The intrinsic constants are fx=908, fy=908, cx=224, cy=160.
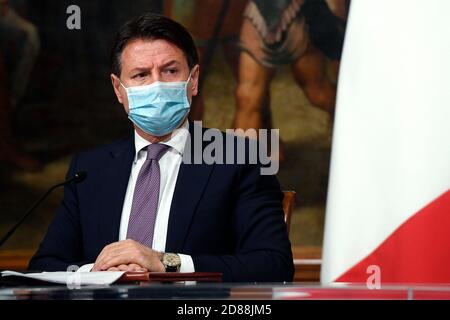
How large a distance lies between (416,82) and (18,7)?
4.18 meters

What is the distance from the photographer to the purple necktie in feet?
11.3

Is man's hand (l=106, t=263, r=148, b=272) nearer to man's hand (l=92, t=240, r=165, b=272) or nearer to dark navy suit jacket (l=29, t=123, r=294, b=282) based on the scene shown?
man's hand (l=92, t=240, r=165, b=272)

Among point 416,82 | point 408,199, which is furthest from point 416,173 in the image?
point 416,82

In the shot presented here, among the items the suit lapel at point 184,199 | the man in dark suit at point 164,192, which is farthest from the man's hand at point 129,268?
the suit lapel at point 184,199

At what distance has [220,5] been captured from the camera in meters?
7.00

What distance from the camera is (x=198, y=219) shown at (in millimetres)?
3469

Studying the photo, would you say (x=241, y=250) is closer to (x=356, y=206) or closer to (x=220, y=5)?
(x=356, y=206)

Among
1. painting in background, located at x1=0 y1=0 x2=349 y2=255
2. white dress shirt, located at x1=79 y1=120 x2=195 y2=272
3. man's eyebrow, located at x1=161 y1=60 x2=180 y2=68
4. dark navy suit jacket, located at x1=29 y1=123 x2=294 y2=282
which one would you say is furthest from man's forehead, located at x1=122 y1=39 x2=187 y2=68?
painting in background, located at x1=0 y1=0 x2=349 y2=255

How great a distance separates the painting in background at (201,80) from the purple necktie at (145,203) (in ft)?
10.8

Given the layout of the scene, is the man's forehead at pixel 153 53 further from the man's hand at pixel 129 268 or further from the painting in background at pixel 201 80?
the painting in background at pixel 201 80

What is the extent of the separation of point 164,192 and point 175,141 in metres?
0.22

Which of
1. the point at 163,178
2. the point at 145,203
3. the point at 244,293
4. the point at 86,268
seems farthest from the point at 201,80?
the point at 244,293

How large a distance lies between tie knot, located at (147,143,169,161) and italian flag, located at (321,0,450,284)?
725 millimetres

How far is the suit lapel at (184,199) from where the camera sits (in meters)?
3.45
